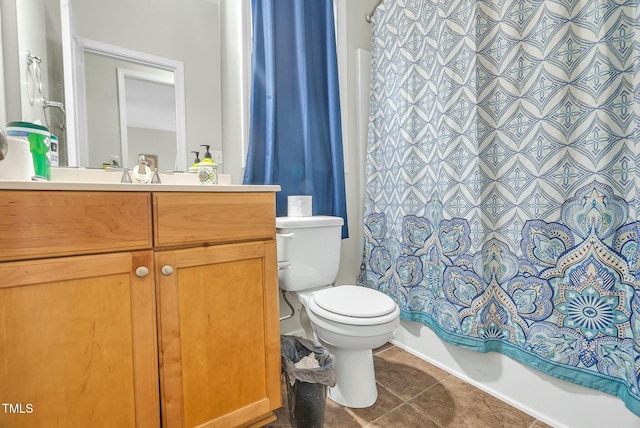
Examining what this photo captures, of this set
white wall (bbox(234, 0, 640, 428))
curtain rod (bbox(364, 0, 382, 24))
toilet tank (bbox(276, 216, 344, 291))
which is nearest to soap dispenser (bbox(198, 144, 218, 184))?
toilet tank (bbox(276, 216, 344, 291))

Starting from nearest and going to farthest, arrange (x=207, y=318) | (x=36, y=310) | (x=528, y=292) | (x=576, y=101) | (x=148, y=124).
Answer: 1. (x=36, y=310)
2. (x=207, y=318)
3. (x=576, y=101)
4. (x=528, y=292)
5. (x=148, y=124)

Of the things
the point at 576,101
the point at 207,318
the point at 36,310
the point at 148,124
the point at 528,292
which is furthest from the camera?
the point at 148,124

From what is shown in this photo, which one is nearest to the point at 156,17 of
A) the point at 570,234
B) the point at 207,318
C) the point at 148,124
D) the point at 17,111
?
the point at 148,124

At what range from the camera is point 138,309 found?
0.82m

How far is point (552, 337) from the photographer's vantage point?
111 cm

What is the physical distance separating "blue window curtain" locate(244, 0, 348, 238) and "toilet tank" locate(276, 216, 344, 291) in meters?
0.23

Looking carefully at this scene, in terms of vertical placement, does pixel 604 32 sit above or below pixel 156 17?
below

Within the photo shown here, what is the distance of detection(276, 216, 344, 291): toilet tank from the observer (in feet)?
4.43

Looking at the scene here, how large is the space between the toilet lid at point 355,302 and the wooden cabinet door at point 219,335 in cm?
24

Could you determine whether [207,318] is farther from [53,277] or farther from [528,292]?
[528,292]

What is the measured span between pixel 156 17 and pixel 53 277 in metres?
1.20

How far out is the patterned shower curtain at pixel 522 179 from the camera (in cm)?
96

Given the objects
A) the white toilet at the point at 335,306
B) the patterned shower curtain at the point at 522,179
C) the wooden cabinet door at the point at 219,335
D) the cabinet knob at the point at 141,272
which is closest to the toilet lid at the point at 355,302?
the white toilet at the point at 335,306

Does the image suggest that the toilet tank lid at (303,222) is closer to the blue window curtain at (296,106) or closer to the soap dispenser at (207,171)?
the blue window curtain at (296,106)
